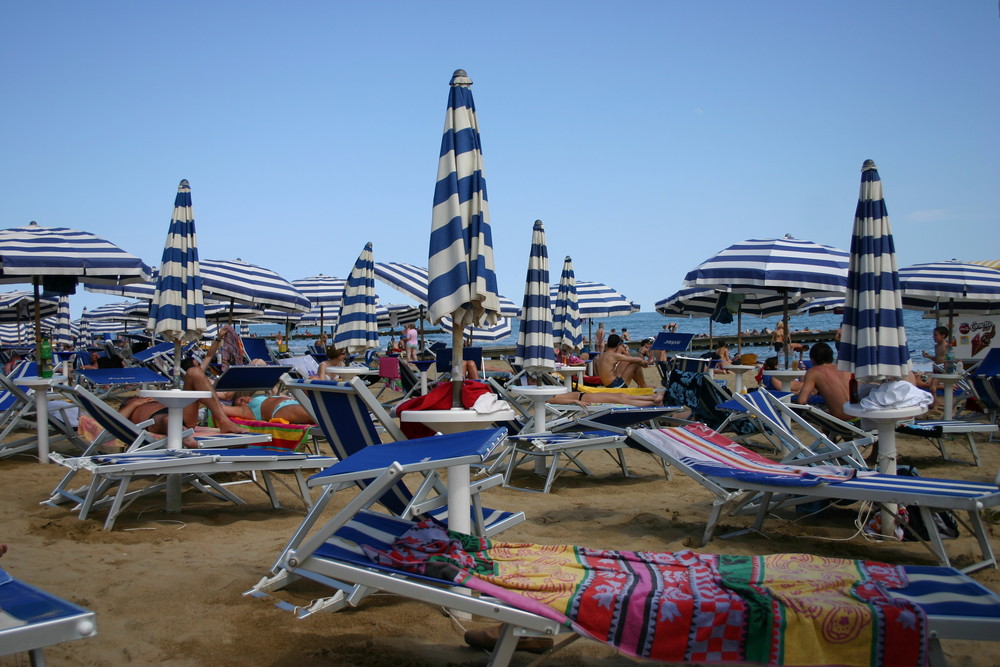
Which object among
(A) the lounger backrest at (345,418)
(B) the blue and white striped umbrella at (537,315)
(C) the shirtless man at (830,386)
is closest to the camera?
(A) the lounger backrest at (345,418)

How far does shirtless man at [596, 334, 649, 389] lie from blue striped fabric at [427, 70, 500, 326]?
586cm

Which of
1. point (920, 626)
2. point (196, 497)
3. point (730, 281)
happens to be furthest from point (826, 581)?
point (730, 281)

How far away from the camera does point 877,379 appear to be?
4.47m

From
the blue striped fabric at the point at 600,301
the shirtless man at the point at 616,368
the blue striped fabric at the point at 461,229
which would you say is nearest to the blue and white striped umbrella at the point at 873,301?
the blue striped fabric at the point at 461,229

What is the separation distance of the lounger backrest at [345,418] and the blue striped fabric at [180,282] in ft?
10.5

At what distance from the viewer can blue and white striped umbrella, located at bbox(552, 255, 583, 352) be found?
12703 millimetres

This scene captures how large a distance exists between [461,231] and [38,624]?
2362 mm

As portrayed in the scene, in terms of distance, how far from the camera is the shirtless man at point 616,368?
9.47 meters

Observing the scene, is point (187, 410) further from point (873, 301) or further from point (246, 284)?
point (246, 284)

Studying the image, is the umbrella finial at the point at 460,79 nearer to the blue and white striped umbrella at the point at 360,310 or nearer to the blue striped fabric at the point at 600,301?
the blue and white striped umbrella at the point at 360,310

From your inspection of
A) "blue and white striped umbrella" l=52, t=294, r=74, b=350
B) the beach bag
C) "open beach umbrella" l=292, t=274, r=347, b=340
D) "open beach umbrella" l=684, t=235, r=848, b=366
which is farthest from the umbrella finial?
"blue and white striped umbrella" l=52, t=294, r=74, b=350

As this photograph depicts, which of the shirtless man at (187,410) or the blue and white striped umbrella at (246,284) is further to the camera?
the blue and white striped umbrella at (246,284)

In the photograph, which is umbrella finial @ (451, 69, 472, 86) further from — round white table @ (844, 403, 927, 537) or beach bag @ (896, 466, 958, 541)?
beach bag @ (896, 466, 958, 541)

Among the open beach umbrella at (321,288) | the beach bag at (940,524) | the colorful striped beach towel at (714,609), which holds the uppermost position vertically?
the open beach umbrella at (321,288)
